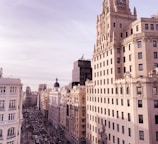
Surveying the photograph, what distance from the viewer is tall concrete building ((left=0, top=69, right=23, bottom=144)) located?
51.8m

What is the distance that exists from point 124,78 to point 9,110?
36.7 m

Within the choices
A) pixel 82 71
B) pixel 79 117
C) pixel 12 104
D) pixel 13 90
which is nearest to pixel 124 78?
pixel 13 90

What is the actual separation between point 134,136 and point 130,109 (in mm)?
7343

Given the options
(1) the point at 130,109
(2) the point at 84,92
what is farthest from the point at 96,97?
(1) the point at 130,109

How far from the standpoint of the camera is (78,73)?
115 m

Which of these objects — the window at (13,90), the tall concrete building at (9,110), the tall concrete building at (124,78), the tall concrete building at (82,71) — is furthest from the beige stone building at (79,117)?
the window at (13,90)

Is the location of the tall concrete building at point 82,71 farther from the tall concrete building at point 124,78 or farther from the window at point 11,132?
the window at point 11,132

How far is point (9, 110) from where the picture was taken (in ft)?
177

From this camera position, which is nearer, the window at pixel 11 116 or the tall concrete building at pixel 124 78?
the tall concrete building at pixel 124 78

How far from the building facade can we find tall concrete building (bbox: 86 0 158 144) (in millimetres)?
30507

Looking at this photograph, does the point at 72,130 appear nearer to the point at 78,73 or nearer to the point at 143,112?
the point at 78,73

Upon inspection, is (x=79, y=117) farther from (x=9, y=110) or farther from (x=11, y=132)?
(x=9, y=110)

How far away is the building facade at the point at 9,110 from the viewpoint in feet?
170

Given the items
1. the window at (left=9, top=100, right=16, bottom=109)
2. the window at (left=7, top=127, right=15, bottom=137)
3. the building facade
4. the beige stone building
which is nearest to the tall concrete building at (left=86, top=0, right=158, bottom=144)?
the beige stone building
